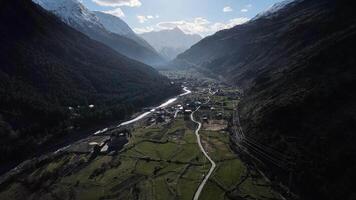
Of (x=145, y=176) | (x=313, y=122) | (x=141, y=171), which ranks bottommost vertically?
(x=145, y=176)

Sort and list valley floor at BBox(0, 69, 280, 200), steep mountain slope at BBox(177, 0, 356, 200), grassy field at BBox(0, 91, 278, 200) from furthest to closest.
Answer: valley floor at BBox(0, 69, 280, 200) < grassy field at BBox(0, 91, 278, 200) < steep mountain slope at BBox(177, 0, 356, 200)

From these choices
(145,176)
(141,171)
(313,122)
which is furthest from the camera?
(141,171)

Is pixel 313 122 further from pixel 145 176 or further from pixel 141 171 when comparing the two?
pixel 141 171

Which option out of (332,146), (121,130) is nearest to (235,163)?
(332,146)

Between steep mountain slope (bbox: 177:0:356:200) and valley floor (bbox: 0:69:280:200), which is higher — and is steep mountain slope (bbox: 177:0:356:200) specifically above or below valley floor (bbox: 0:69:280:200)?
above

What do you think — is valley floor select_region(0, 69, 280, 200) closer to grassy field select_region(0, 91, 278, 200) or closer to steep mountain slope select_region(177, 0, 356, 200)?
grassy field select_region(0, 91, 278, 200)

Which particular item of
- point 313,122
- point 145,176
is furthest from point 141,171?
point 313,122

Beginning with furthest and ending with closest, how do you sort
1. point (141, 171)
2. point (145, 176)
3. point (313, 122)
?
point (141, 171) → point (313, 122) → point (145, 176)

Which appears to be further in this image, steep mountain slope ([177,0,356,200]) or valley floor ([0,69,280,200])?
valley floor ([0,69,280,200])

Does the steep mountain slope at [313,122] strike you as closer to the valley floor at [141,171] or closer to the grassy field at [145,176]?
the valley floor at [141,171]

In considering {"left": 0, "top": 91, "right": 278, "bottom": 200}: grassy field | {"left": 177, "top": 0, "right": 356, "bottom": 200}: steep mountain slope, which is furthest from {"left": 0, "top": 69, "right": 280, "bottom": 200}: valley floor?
{"left": 177, "top": 0, "right": 356, "bottom": 200}: steep mountain slope
